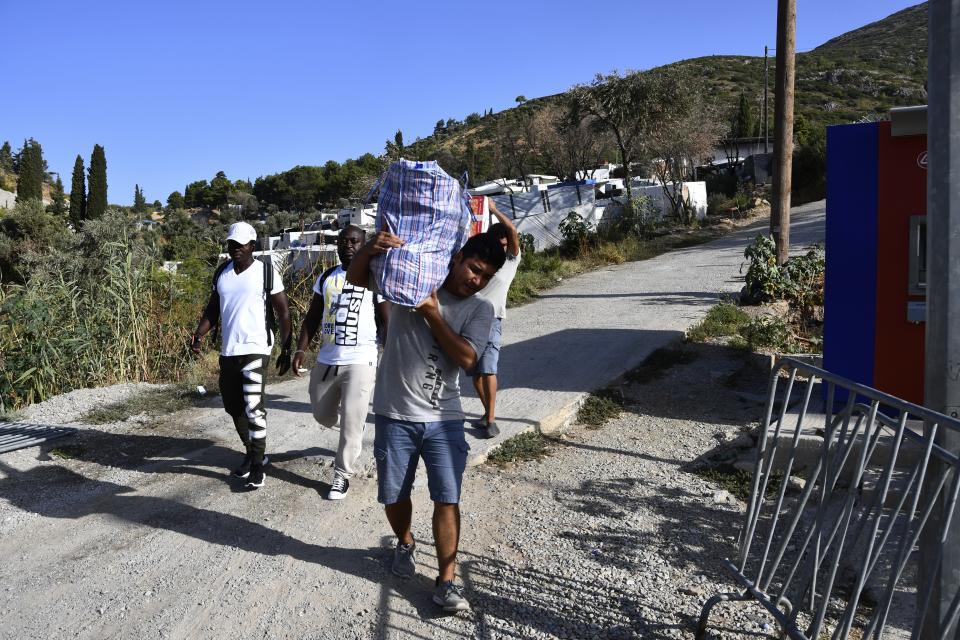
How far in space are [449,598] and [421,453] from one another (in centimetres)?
67

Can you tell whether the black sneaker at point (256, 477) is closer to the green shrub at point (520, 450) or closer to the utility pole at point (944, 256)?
the green shrub at point (520, 450)

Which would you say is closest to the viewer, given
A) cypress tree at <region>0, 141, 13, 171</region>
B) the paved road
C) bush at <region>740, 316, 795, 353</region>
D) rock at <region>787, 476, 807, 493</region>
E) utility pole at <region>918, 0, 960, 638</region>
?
utility pole at <region>918, 0, 960, 638</region>

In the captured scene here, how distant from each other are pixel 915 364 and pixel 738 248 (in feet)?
44.2

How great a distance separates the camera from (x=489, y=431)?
6070 millimetres

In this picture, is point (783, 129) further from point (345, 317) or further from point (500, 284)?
point (345, 317)

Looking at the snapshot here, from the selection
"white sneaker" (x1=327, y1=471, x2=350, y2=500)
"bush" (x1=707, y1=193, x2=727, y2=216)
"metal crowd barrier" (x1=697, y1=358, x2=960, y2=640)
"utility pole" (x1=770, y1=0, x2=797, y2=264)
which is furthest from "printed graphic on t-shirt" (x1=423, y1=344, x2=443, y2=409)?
"bush" (x1=707, y1=193, x2=727, y2=216)

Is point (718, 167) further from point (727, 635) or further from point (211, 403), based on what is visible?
point (727, 635)

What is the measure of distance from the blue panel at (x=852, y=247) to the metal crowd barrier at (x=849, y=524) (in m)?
1.15

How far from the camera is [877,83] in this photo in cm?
5797

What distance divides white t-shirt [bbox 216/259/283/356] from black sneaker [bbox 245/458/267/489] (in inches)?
30.5

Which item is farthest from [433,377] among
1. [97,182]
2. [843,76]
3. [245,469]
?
[843,76]

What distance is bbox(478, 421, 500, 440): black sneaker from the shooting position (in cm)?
607

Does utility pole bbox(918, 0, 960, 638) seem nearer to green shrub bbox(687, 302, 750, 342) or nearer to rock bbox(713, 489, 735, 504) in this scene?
rock bbox(713, 489, 735, 504)

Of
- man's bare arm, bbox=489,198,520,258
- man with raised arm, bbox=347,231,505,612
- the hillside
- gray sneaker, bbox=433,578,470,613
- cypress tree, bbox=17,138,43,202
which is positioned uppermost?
the hillside
